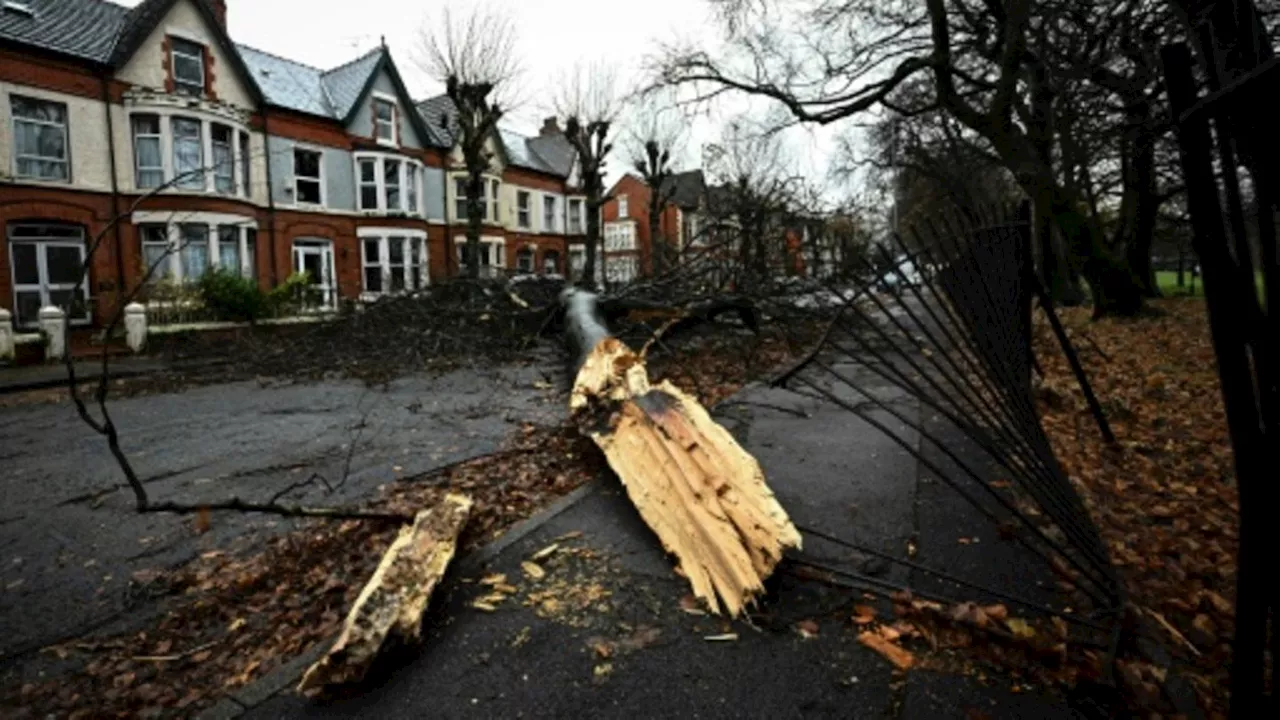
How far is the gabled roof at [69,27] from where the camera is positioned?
15109mm

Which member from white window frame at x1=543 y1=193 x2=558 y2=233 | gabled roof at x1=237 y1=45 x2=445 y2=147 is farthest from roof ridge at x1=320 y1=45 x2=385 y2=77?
white window frame at x1=543 y1=193 x2=558 y2=233

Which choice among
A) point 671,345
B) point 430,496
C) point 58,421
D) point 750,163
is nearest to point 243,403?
point 58,421

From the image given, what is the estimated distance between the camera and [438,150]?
27.5 meters

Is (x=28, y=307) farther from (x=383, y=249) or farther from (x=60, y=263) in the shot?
(x=383, y=249)

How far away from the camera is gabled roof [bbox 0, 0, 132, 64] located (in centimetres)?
1511

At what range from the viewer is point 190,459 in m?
5.25

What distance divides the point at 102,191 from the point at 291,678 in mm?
19846

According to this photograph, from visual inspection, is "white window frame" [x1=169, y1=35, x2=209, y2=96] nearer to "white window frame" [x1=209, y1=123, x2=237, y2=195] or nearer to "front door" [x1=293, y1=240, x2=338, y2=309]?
"white window frame" [x1=209, y1=123, x2=237, y2=195]

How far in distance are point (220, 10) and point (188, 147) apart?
6835mm

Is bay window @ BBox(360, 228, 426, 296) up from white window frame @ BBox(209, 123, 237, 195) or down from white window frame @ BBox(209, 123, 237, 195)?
down

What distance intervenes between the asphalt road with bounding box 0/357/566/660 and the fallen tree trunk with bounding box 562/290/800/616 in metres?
1.60

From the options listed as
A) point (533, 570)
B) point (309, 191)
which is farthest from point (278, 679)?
point (309, 191)

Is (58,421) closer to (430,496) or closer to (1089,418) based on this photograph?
(430,496)

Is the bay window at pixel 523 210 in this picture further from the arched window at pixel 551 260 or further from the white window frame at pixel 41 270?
the white window frame at pixel 41 270
